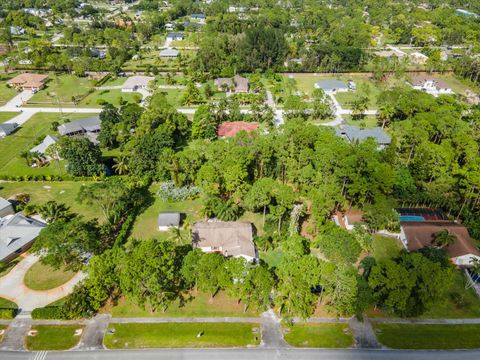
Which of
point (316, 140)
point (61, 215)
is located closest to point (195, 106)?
point (316, 140)

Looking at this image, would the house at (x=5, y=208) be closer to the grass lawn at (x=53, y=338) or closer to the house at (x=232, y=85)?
the grass lawn at (x=53, y=338)

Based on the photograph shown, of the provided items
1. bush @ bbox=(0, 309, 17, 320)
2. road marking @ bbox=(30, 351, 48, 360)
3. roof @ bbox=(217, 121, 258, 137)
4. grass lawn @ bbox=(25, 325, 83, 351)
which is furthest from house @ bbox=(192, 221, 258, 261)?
roof @ bbox=(217, 121, 258, 137)

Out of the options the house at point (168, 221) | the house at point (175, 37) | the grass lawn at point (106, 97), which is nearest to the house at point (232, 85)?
the grass lawn at point (106, 97)

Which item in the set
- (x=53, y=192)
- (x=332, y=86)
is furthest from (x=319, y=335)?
(x=332, y=86)

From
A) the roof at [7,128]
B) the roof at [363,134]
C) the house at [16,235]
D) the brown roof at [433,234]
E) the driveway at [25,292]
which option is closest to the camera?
the driveway at [25,292]

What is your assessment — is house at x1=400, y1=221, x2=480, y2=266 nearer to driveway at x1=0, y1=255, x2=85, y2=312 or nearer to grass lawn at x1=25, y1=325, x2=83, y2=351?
grass lawn at x1=25, y1=325, x2=83, y2=351

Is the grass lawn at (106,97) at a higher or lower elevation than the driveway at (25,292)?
higher
